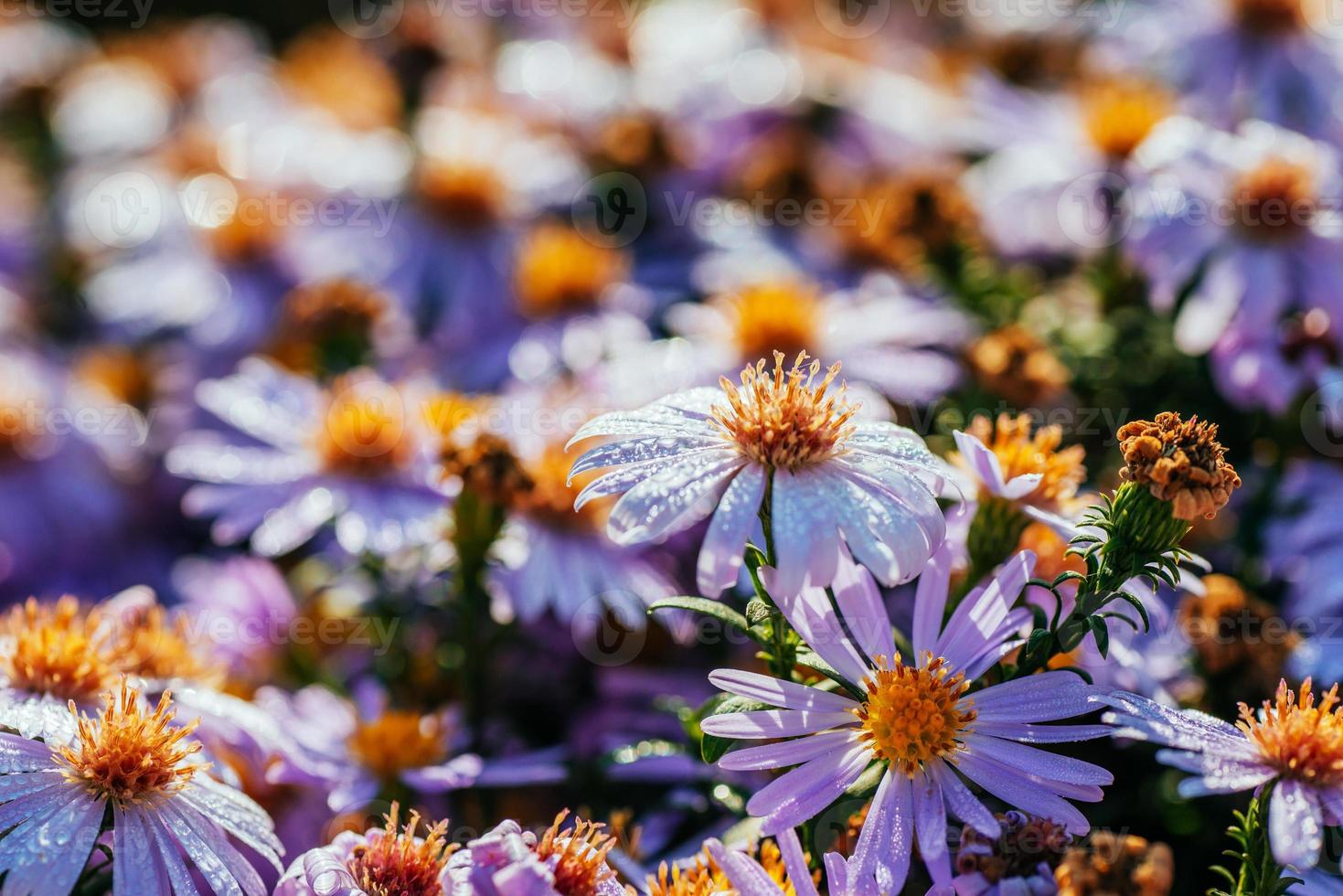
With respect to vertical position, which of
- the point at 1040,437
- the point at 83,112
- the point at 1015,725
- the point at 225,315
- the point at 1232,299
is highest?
the point at 83,112

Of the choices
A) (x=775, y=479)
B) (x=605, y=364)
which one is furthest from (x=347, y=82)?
(x=775, y=479)

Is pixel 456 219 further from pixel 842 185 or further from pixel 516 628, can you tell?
pixel 516 628

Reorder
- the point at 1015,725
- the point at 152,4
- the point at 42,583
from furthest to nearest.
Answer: the point at 152,4 → the point at 42,583 → the point at 1015,725

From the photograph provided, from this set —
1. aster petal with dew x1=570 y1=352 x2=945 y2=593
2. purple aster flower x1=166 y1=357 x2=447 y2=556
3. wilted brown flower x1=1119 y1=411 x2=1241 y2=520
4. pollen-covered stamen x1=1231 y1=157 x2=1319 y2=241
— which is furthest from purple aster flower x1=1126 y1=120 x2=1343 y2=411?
purple aster flower x1=166 y1=357 x2=447 y2=556

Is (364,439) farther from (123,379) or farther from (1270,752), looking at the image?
(1270,752)

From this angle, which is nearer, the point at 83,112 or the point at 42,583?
the point at 42,583

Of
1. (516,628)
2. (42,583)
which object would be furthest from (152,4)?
(516,628)

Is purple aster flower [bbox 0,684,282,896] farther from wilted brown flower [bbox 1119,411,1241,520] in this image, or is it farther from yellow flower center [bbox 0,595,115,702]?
wilted brown flower [bbox 1119,411,1241,520]
